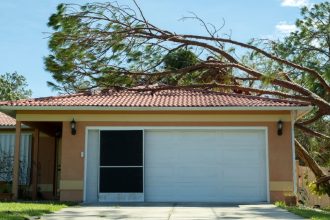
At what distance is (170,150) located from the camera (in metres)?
17.4

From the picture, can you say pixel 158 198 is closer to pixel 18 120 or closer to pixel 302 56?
pixel 18 120

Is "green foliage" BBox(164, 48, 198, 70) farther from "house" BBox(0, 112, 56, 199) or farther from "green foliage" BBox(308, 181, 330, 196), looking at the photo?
"green foliage" BBox(308, 181, 330, 196)

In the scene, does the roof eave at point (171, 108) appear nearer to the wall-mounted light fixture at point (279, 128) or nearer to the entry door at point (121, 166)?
the wall-mounted light fixture at point (279, 128)

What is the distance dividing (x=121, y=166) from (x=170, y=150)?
5.50ft

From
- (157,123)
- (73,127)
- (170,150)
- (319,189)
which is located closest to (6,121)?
(73,127)

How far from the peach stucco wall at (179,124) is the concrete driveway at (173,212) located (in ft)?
6.85

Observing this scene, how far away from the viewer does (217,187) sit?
1719 centimetres

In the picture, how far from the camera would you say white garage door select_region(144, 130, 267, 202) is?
17.1 meters

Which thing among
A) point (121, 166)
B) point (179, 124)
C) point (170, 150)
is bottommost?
point (121, 166)

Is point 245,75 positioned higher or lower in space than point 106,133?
higher

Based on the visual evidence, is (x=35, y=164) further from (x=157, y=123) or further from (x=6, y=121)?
(x=157, y=123)

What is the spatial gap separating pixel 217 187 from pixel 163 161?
1938 mm

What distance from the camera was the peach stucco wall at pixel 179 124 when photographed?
1700 centimetres

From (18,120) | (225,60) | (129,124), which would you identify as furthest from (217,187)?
(18,120)
